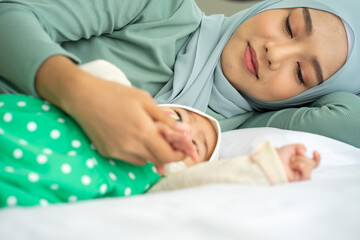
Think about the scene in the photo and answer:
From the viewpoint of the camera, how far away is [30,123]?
25.8 inches

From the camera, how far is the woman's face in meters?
1.08

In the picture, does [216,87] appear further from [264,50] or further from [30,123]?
[30,123]

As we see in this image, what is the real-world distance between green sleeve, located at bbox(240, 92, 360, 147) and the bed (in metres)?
0.53

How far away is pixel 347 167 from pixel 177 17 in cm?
67

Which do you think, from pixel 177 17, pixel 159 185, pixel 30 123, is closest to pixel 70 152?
pixel 30 123

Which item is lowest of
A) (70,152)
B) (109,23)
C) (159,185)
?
(159,185)

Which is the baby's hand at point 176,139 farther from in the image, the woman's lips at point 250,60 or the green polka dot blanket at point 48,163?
the woman's lips at point 250,60

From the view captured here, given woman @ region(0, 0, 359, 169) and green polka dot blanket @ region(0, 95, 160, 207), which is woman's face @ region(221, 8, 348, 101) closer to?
woman @ region(0, 0, 359, 169)

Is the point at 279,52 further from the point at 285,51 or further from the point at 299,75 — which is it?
the point at 299,75

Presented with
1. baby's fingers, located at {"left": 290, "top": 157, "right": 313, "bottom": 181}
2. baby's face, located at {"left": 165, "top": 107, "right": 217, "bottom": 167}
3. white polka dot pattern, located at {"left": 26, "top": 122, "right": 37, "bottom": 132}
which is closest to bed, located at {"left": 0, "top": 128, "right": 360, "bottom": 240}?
baby's fingers, located at {"left": 290, "top": 157, "right": 313, "bottom": 181}

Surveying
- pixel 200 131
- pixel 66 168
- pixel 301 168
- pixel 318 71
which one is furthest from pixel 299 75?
pixel 66 168

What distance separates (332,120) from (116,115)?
0.83 meters

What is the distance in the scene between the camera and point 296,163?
0.71 metres

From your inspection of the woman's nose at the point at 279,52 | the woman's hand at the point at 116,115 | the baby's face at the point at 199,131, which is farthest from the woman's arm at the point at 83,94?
the woman's nose at the point at 279,52
